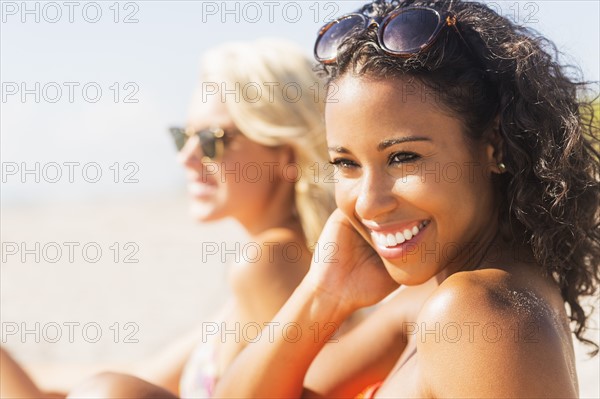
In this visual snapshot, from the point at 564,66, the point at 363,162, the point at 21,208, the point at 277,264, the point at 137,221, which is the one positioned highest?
the point at 564,66

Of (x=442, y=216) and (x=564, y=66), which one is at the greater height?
(x=564, y=66)

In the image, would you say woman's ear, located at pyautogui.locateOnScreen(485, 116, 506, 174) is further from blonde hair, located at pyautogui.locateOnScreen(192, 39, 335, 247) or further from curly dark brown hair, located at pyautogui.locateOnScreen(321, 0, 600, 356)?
blonde hair, located at pyautogui.locateOnScreen(192, 39, 335, 247)

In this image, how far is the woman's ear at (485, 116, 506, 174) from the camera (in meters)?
2.47

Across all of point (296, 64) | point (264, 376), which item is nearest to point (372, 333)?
point (264, 376)

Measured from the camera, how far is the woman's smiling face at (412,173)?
238cm

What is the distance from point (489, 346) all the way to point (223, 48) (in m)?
2.81

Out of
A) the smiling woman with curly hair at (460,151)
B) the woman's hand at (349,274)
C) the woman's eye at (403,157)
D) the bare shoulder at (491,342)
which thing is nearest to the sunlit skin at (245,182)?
the woman's hand at (349,274)

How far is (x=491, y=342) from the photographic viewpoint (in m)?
1.98

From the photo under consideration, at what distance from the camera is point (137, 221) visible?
20141mm

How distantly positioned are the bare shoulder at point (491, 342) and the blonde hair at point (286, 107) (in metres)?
2.04

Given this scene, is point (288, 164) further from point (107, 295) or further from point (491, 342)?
point (107, 295)

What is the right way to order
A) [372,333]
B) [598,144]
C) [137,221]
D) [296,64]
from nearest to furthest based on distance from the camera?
[598,144] → [372,333] → [296,64] → [137,221]

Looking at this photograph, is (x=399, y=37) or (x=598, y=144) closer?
(x=399, y=37)

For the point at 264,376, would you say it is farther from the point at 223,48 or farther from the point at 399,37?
the point at 223,48
